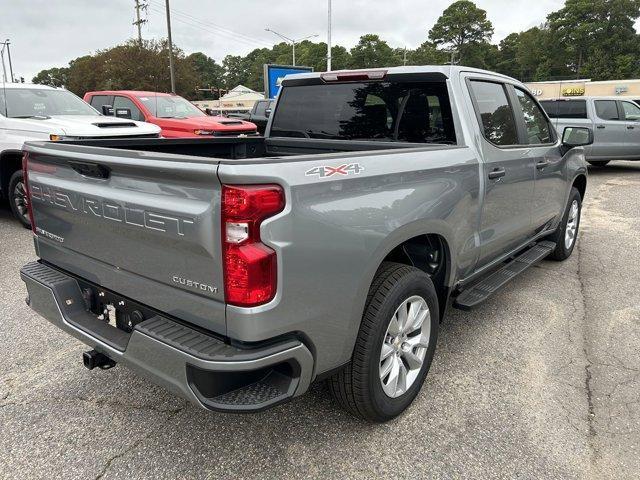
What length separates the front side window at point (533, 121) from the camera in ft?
13.8

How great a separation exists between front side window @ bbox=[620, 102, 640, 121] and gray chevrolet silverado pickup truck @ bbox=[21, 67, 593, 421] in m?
11.1

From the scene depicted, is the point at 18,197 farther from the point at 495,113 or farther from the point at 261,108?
the point at 261,108

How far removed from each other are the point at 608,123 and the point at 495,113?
1067cm

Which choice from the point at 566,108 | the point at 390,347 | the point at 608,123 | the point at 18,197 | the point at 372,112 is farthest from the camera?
the point at 566,108

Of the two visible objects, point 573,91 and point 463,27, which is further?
point 463,27

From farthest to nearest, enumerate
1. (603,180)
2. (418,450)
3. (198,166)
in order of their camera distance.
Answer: (603,180) < (418,450) < (198,166)

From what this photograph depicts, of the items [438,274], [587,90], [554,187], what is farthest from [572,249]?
[587,90]

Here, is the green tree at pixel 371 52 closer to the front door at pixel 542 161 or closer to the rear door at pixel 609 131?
the rear door at pixel 609 131

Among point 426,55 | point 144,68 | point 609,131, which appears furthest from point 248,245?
point 426,55

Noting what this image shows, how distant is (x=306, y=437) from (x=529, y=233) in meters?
2.85

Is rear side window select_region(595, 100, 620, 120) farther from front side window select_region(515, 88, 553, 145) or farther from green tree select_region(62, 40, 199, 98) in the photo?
green tree select_region(62, 40, 199, 98)

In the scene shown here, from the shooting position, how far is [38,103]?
7.43m

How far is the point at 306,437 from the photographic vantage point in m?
2.60

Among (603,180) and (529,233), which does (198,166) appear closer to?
(529,233)
